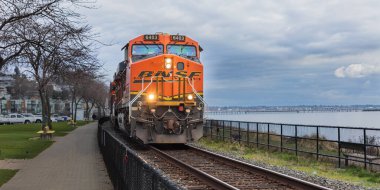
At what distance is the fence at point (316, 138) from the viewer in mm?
13992

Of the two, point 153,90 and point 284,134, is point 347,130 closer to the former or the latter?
point 284,134

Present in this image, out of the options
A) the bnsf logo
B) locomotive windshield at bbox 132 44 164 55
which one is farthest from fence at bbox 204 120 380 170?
locomotive windshield at bbox 132 44 164 55

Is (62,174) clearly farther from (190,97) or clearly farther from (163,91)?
(190,97)

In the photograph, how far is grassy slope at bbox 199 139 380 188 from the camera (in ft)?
39.9

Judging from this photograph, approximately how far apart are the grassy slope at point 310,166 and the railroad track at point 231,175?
2.22 metres

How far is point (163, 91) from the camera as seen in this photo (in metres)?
17.4

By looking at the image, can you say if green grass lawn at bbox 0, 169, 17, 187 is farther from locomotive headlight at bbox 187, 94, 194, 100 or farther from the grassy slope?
the grassy slope

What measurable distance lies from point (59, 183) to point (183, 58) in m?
7.72

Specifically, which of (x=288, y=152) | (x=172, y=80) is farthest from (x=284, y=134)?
(x=172, y=80)

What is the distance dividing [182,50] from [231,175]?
329 inches

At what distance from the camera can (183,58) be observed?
17.9 m

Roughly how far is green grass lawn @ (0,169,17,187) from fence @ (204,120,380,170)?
10050 millimetres

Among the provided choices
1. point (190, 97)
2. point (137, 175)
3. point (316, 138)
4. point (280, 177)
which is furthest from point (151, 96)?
point (137, 175)

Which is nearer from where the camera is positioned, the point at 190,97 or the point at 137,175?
the point at 137,175
